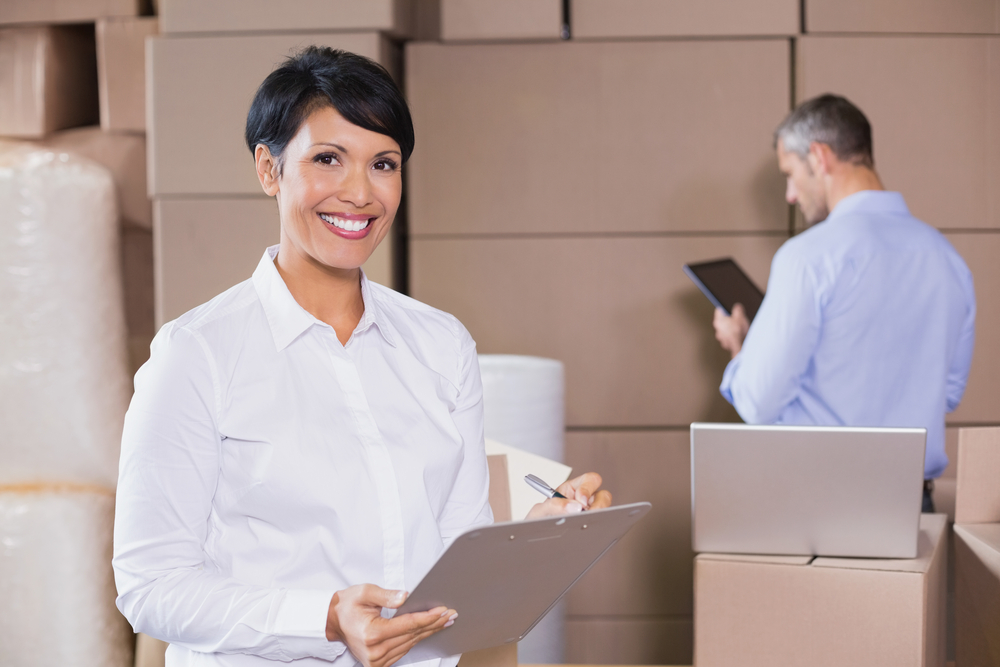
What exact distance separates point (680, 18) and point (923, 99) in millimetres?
629

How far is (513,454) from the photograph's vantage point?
139cm

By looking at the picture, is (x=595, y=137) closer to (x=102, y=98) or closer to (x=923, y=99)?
(x=923, y=99)

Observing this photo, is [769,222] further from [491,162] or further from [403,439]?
[403,439]

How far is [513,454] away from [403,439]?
0.46 m

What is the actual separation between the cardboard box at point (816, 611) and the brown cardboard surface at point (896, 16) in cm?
135

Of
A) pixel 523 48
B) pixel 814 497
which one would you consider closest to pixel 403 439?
pixel 814 497

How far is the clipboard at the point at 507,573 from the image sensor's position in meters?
0.74

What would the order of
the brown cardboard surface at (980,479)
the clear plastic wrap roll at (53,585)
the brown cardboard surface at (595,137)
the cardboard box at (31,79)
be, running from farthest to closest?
the cardboard box at (31,79), the brown cardboard surface at (595,137), the clear plastic wrap roll at (53,585), the brown cardboard surface at (980,479)

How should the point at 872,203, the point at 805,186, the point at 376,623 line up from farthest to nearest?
the point at 805,186 → the point at 872,203 → the point at 376,623

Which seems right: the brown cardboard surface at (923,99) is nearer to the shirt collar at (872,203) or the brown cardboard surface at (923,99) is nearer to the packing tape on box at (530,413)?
the shirt collar at (872,203)

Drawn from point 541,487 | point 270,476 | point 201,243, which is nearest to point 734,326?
point 541,487

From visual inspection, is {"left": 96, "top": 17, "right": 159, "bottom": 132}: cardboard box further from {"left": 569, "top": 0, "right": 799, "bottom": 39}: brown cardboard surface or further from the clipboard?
the clipboard

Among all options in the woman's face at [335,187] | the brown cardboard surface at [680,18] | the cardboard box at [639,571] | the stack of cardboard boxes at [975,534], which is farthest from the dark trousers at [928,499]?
the woman's face at [335,187]

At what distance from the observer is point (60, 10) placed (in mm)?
2264
